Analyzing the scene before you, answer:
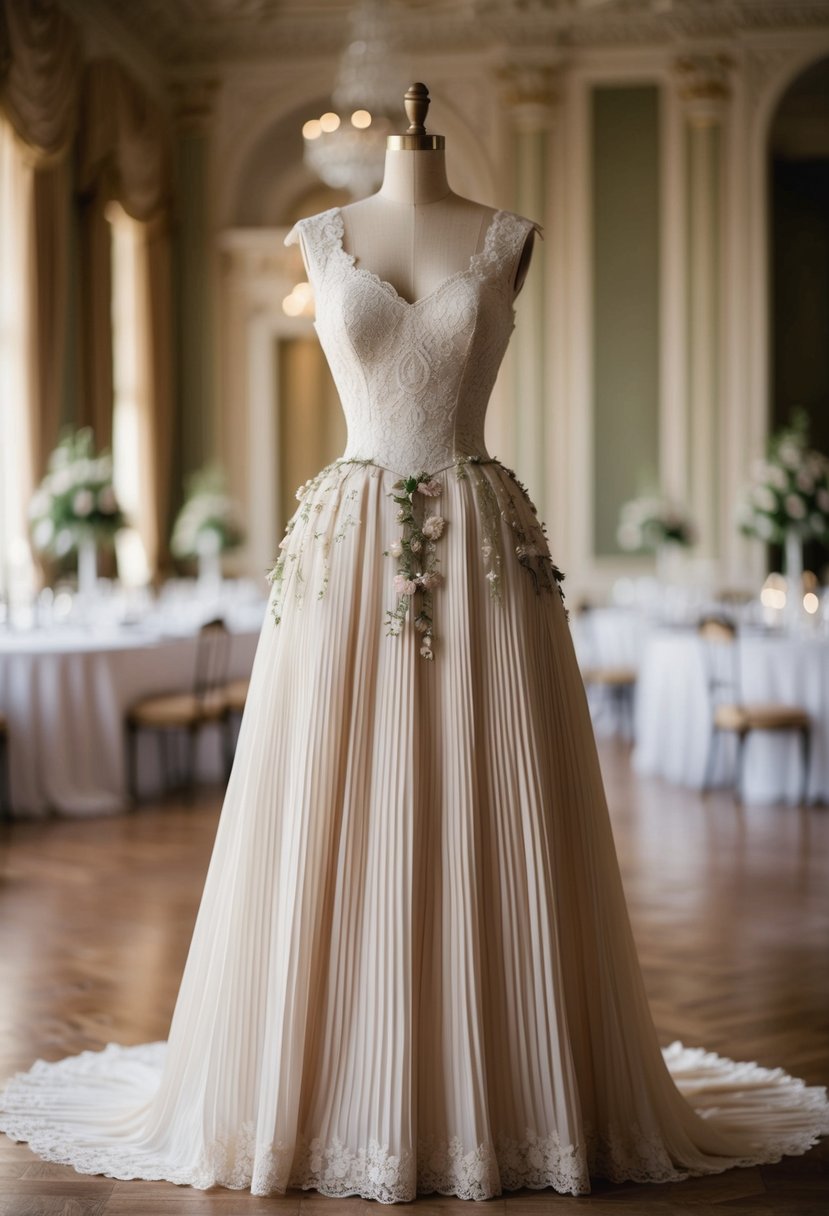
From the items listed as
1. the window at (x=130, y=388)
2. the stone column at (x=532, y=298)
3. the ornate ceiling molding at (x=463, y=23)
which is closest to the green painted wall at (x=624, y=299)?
the stone column at (x=532, y=298)

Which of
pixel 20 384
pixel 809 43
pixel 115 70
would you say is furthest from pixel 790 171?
pixel 20 384

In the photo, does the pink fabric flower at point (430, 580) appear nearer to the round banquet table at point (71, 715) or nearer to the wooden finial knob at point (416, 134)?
the wooden finial knob at point (416, 134)

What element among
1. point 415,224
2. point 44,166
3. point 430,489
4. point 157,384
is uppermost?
point 44,166

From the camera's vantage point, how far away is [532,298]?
11336mm

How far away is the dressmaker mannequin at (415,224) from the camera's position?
2.79 meters

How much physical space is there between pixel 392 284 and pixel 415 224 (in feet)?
0.46

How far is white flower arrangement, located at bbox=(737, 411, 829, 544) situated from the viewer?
7250 mm

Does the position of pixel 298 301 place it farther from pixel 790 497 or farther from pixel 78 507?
pixel 790 497

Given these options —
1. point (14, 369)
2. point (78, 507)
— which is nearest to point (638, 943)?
point (78, 507)

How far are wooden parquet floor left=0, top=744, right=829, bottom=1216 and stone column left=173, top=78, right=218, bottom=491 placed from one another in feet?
17.7

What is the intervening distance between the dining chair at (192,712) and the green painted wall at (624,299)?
4.35 meters

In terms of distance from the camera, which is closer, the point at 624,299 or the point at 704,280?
the point at 704,280

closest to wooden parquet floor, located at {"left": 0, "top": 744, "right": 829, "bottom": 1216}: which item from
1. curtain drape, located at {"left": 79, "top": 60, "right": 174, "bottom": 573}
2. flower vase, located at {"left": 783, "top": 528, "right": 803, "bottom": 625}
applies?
flower vase, located at {"left": 783, "top": 528, "right": 803, "bottom": 625}

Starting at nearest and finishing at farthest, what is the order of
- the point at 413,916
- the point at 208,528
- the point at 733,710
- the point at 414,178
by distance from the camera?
the point at 413,916 → the point at 414,178 → the point at 733,710 → the point at 208,528
